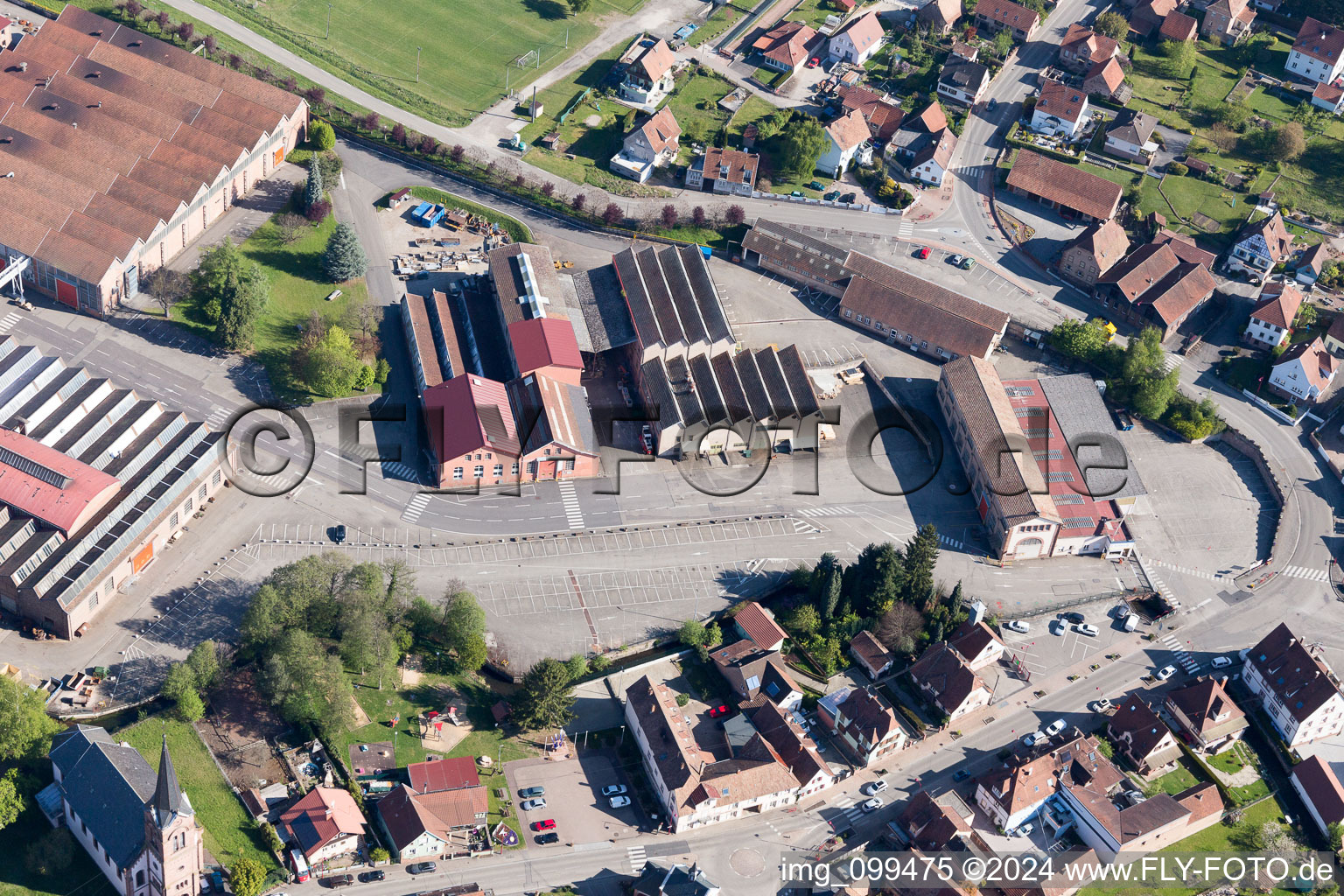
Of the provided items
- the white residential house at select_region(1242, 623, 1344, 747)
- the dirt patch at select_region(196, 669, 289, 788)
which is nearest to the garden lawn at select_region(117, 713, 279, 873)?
the dirt patch at select_region(196, 669, 289, 788)

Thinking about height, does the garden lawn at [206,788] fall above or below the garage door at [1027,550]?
below

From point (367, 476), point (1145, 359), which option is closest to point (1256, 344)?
point (1145, 359)

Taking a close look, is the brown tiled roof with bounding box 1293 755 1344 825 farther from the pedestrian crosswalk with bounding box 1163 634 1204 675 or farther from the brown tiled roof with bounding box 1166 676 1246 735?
the pedestrian crosswalk with bounding box 1163 634 1204 675

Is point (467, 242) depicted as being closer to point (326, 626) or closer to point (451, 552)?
point (451, 552)

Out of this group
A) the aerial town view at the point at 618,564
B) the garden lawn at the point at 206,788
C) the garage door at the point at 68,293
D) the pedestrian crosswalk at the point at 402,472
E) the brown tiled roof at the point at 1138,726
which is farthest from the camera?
the garage door at the point at 68,293

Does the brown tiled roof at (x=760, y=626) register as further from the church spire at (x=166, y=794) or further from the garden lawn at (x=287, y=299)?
the church spire at (x=166, y=794)

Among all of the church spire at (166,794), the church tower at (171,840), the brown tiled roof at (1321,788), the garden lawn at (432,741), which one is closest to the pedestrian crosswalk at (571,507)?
the garden lawn at (432,741)
